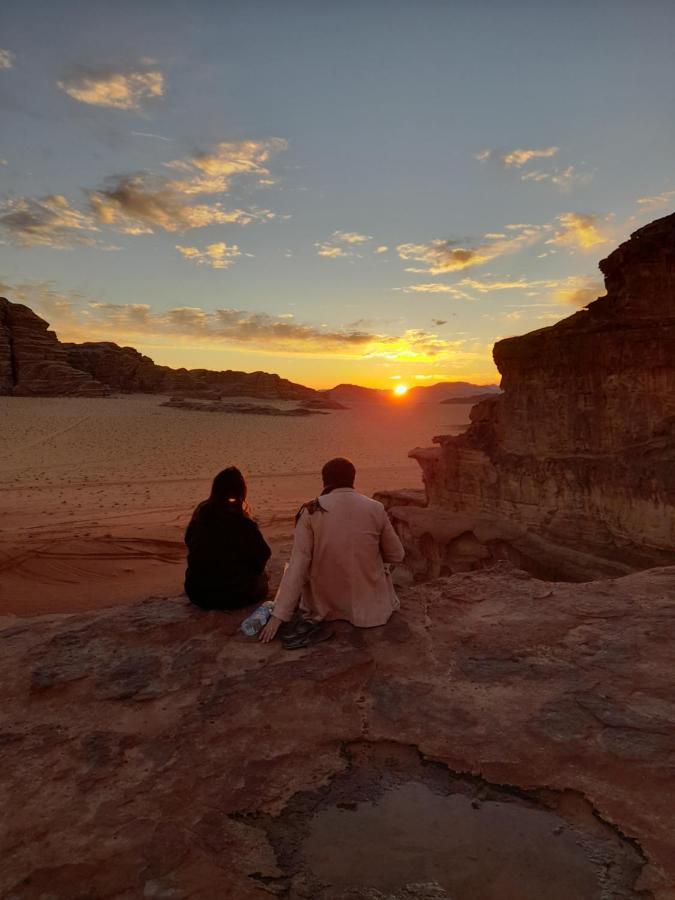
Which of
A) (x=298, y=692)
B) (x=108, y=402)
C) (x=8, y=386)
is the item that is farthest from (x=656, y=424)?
(x=8, y=386)

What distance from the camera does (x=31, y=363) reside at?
51.9m

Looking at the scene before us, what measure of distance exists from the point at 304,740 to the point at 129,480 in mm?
18590

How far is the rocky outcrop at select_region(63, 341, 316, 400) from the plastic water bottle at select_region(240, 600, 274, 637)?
56.9m

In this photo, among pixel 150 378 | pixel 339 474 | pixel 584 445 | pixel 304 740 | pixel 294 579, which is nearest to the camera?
pixel 304 740

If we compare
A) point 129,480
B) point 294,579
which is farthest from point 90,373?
point 294,579

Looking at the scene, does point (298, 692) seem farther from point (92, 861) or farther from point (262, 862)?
point (92, 861)

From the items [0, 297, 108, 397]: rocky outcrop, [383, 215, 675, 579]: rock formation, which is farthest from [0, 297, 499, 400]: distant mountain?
[383, 215, 675, 579]: rock formation

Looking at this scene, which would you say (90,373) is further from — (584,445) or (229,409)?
(584,445)

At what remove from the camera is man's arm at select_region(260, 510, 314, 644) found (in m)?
3.81

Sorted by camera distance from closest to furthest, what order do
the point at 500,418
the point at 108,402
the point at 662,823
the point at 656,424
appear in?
the point at 662,823, the point at 656,424, the point at 500,418, the point at 108,402

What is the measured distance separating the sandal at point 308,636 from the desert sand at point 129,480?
4146mm

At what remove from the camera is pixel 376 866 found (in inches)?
80.4

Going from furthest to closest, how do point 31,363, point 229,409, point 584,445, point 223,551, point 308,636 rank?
point 31,363
point 229,409
point 584,445
point 223,551
point 308,636

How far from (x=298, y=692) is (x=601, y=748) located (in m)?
1.50
